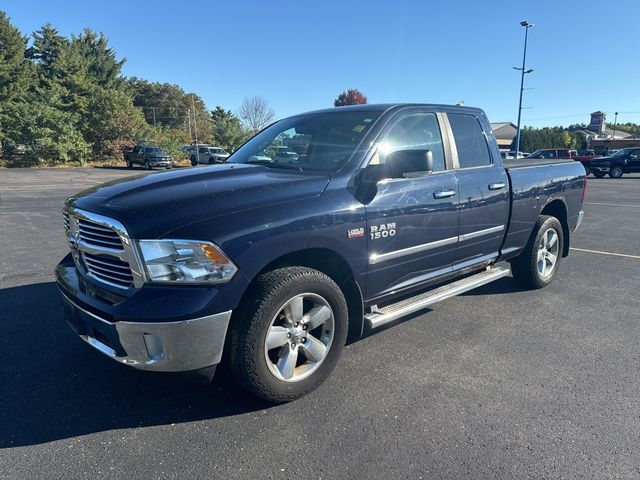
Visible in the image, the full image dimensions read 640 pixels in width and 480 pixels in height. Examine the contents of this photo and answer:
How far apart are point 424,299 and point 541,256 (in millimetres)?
2321

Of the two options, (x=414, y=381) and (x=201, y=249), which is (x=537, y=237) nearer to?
(x=414, y=381)

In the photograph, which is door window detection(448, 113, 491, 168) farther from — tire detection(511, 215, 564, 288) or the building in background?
the building in background

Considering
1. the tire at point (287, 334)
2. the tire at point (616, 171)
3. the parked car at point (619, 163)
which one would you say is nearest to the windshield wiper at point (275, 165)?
the tire at point (287, 334)

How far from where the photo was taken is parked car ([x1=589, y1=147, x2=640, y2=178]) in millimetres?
27250

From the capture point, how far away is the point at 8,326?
159 inches

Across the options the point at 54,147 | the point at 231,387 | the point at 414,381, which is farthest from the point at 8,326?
the point at 54,147

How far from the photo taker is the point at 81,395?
297cm

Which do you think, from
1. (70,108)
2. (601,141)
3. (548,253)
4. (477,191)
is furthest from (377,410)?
(601,141)

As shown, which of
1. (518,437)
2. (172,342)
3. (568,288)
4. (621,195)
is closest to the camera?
(172,342)

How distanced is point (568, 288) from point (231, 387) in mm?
4246

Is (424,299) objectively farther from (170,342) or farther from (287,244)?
(170,342)

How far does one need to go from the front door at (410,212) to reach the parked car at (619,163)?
97.0 feet

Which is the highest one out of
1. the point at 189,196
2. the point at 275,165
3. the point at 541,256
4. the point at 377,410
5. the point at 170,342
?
the point at 275,165

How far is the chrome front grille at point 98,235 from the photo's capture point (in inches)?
102
